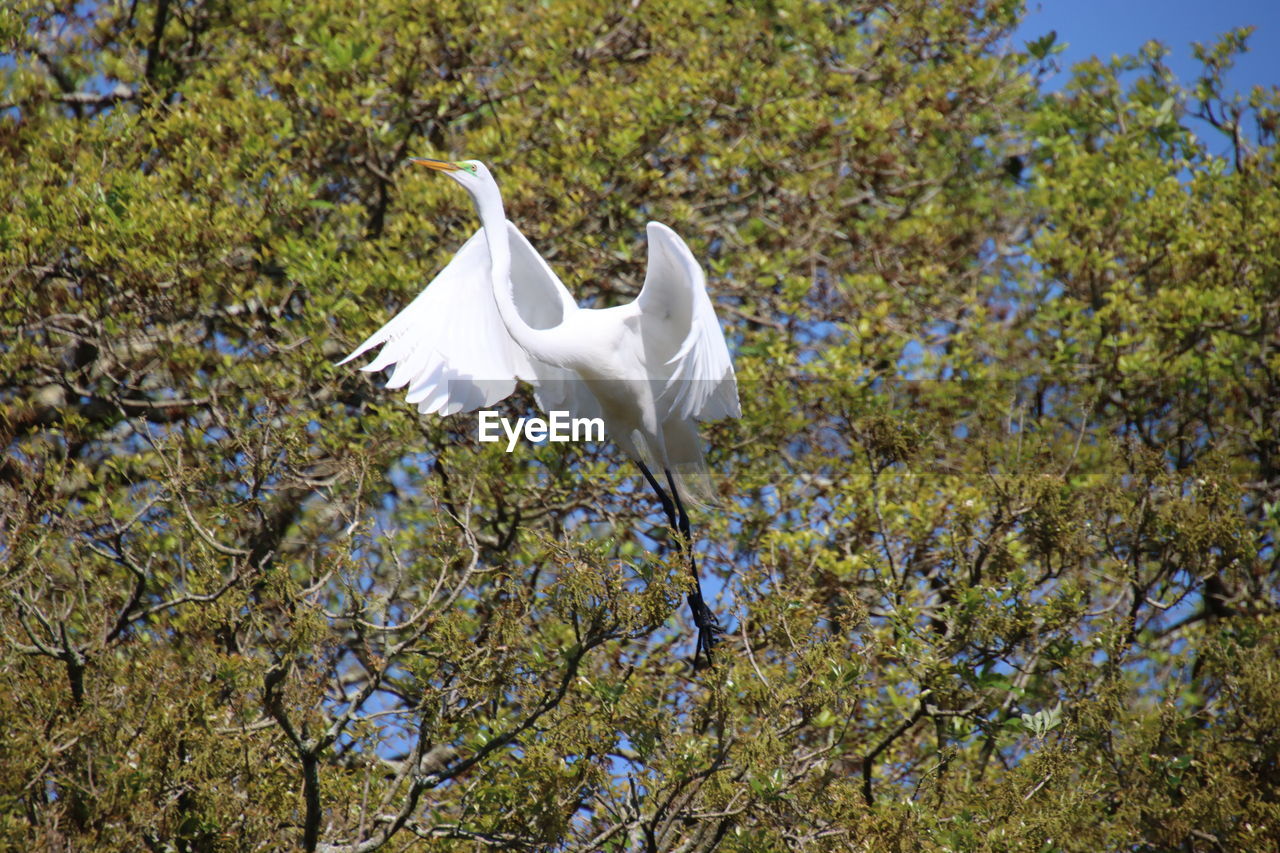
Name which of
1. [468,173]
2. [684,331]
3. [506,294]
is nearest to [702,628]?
[684,331]

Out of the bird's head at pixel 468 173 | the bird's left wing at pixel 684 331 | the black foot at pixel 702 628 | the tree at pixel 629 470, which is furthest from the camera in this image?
the bird's head at pixel 468 173

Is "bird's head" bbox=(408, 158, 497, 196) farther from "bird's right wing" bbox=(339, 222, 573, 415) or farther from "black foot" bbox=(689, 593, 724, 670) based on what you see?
"black foot" bbox=(689, 593, 724, 670)

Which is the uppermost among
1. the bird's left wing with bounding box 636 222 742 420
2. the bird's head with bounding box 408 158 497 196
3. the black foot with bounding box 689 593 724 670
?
the bird's head with bounding box 408 158 497 196

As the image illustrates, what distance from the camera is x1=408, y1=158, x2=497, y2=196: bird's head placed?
5617mm

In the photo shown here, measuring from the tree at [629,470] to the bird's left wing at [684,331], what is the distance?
641 mm

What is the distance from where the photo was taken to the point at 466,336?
5.59 m

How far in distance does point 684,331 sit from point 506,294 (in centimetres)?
76

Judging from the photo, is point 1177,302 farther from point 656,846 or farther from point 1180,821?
point 656,846

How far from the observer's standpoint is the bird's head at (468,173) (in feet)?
18.4

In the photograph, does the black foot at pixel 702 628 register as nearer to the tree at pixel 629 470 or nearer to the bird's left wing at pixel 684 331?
the tree at pixel 629 470

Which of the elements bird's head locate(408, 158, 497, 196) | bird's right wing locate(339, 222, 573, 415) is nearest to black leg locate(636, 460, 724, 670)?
bird's right wing locate(339, 222, 573, 415)

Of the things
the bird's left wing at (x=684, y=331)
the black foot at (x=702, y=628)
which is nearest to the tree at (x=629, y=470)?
the black foot at (x=702, y=628)

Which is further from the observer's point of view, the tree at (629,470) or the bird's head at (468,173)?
the bird's head at (468,173)

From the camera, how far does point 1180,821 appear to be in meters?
4.28
